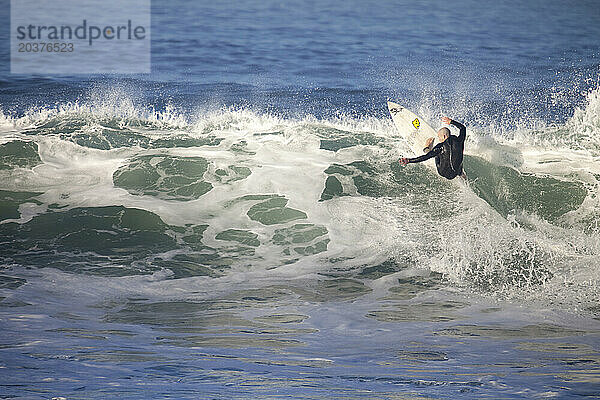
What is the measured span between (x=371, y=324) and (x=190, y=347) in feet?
5.50

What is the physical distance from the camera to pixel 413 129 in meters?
10.3

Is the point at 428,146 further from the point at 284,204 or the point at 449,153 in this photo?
the point at 284,204

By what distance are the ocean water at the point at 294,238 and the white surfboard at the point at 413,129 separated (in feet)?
1.14

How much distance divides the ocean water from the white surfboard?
347 mm

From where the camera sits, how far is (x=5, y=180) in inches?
403

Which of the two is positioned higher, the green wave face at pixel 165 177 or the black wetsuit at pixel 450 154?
the black wetsuit at pixel 450 154

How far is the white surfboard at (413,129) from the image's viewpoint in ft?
33.2

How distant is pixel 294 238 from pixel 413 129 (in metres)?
2.78

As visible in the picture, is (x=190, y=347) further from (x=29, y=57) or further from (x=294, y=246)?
(x=29, y=57)

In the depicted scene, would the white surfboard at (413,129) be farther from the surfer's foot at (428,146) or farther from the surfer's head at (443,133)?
the surfer's head at (443,133)

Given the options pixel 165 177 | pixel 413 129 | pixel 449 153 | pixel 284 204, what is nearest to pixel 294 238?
pixel 284 204
